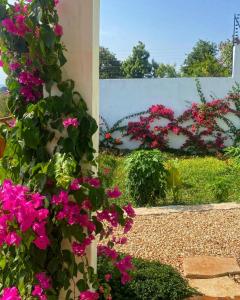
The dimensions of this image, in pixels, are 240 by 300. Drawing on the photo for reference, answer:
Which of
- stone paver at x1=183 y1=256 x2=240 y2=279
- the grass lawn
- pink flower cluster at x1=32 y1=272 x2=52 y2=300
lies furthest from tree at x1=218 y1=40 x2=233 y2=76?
pink flower cluster at x1=32 y1=272 x2=52 y2=300

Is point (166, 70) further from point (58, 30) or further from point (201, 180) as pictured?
point (58, 30)

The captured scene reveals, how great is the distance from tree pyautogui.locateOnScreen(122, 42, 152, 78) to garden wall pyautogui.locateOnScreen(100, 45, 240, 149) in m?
20.9

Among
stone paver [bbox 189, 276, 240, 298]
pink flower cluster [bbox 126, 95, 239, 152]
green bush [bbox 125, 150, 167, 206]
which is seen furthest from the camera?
pink flower cluster [bbox 126, 95, 239, 152]

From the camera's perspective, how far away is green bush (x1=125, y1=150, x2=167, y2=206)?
4859mm

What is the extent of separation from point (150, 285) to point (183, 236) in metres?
1.33

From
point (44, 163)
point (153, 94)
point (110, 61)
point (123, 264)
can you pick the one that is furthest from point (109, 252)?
point (110, 61)

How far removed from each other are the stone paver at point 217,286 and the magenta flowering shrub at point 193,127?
6646 mm

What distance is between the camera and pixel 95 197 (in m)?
1.45

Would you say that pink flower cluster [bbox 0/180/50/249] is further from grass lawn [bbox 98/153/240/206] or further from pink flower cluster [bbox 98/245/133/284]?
grass lawn [bbox 98/153/240/206]

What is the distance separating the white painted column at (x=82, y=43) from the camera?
156 centimetres

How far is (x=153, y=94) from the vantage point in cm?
968

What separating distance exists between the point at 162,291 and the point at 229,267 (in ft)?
2.39

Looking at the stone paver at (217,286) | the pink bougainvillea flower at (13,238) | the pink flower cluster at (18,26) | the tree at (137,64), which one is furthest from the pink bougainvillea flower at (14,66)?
the tree at (137,64)

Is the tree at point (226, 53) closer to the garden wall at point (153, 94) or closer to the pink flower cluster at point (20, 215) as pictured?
the garden wall at point (153, 94)
